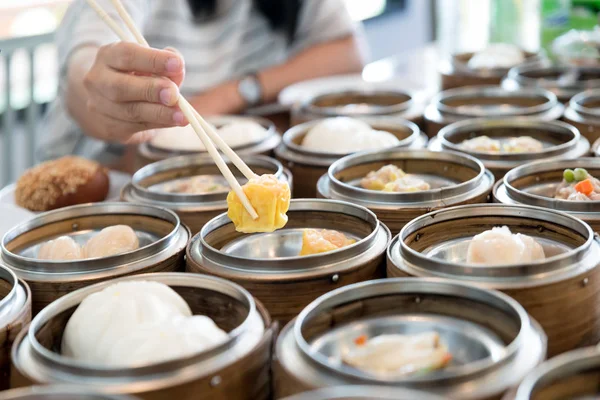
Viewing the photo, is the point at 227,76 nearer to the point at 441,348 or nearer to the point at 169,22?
the point at 169,22

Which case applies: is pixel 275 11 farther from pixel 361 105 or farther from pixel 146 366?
pixel 146 366

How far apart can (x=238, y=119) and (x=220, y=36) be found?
3.30ft

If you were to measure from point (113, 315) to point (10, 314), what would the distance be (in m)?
0.24

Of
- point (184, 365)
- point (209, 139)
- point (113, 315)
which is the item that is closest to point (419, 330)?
point (184, 365)

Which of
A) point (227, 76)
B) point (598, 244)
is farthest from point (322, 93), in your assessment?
point (598, 244)

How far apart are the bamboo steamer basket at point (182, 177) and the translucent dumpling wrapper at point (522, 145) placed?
0.75 m

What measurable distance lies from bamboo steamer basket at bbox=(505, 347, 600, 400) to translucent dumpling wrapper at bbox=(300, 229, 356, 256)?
659 mm

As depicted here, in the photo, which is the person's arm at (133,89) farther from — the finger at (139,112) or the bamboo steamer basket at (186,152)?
the bamboo steamer basket at (186,152)

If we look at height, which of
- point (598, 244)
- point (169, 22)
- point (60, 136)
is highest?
point (169, 22)

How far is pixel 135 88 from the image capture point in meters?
2.08

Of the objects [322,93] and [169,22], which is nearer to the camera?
[322,93]

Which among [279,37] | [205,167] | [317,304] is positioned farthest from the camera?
[279,37]

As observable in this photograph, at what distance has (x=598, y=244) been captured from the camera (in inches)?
64.3

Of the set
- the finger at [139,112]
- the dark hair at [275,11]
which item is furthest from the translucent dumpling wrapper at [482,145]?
the dark hair at [275,11]
